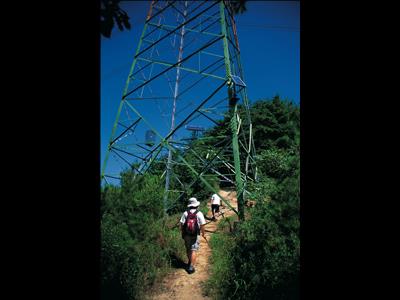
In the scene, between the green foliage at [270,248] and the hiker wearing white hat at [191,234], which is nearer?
the green foliage at [270,248]

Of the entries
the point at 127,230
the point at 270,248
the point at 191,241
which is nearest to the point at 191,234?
the point at 191,241

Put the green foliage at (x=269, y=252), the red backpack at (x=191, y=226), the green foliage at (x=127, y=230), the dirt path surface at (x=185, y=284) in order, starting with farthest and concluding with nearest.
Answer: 1. the red backpack at (x=191, y=226)
2. the dirt path surface at (x=185, y=284)
3. the green foliage at (x=269, y=252)
4. the green foliage at (x=127, y=230)

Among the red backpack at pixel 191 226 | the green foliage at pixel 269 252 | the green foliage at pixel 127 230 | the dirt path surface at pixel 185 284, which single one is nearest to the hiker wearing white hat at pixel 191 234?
the red backpack at pixel 191 226

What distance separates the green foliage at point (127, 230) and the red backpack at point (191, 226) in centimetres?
135

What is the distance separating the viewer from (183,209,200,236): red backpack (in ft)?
16.3

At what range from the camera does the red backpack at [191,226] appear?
497cm

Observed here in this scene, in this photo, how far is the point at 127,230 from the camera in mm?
2990

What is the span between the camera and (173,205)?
7809mm

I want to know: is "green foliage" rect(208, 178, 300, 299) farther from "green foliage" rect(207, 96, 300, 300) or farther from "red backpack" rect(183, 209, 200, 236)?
"red backpack" rect(183, 209, 200, 236)

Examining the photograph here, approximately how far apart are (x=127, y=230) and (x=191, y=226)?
7.03ft

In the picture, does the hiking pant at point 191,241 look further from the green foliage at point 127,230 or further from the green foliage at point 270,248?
the green foliage at point 127,230
